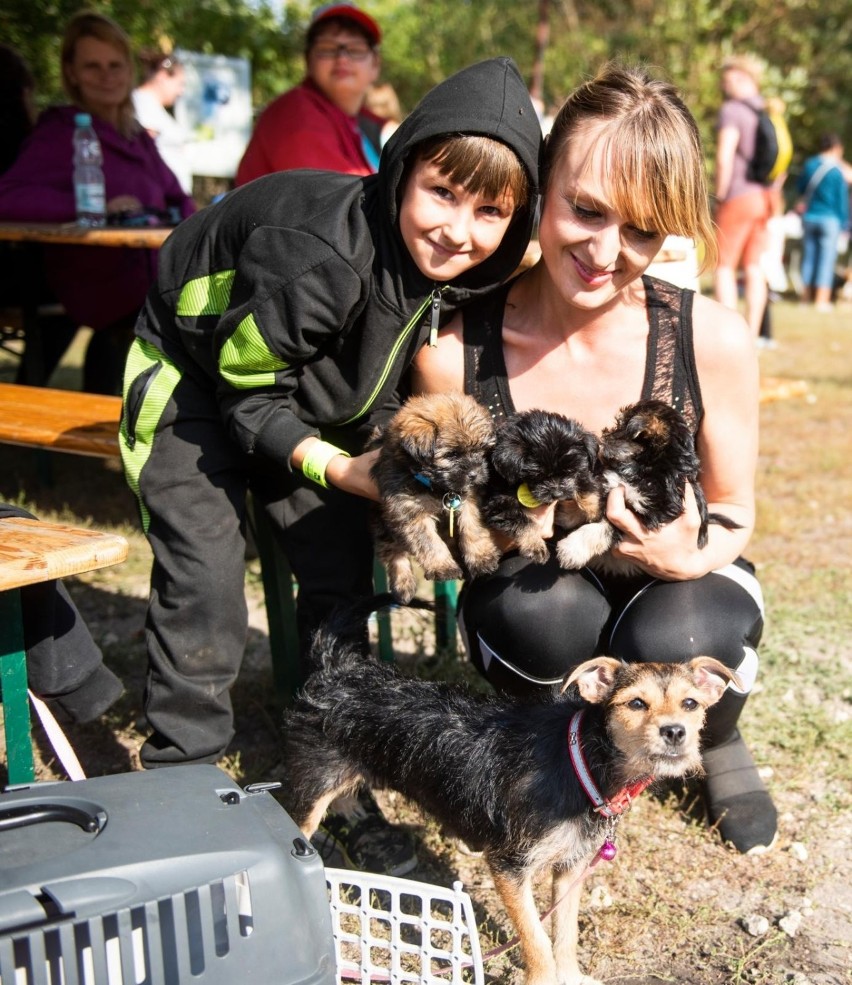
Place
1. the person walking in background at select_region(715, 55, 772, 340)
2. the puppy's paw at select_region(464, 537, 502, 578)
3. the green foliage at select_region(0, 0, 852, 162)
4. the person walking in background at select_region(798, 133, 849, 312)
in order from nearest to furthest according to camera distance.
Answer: the puppy's paw at select_region(464, 537, 502, 578), the person walking in background at select_region(715, 55, 772, 340), the person walking in background at select_region(798, 133, 849, 312), the green foliage at select_region(0, 0, 852, 162)

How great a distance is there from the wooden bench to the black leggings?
0.57 meters

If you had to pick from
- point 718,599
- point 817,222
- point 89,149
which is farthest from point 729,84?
point 718,599

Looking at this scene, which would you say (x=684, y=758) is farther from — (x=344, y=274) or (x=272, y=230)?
(x=272, y=230)

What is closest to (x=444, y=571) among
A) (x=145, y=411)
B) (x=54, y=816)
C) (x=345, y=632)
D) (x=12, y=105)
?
(x=345, y=632)

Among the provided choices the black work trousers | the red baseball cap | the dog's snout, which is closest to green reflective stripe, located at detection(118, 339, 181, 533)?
the black work trousers

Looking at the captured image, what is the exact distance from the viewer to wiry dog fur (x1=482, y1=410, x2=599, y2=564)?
114 inches

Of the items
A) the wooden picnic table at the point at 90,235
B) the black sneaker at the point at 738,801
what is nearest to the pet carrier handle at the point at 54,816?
the black sneaker at the point at 738,801

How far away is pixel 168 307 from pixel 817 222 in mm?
17253

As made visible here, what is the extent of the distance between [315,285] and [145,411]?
662mm

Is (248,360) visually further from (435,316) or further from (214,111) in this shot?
(214,111)

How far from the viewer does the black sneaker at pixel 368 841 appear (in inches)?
125

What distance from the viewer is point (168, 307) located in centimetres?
302

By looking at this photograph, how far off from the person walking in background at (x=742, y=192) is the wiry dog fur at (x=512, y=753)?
9.58 metres

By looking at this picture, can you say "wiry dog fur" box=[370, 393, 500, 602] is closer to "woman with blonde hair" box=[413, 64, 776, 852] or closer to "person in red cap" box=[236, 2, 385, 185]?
"woman with blonde hair" box=[413, 64, 776, 852]
